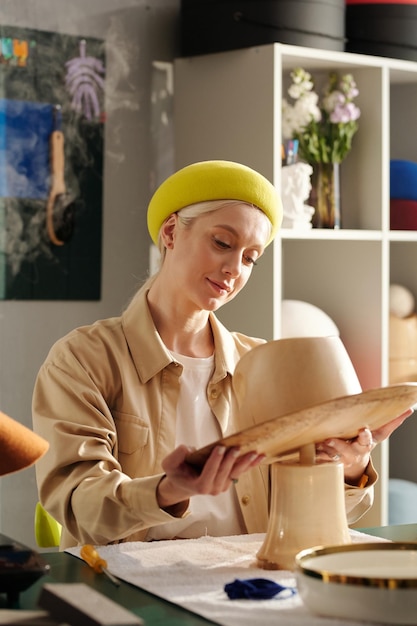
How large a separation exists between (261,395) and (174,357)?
1.64 ft

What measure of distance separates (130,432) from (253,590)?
0.68 meters

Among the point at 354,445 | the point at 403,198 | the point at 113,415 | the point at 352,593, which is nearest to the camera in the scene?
the point at 352,593

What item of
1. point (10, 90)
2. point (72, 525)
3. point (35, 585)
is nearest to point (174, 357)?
point (72, 525)

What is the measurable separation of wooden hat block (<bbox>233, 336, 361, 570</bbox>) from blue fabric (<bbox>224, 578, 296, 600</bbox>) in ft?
0.43

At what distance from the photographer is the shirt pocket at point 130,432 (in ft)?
6.65

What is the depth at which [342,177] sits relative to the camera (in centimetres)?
339

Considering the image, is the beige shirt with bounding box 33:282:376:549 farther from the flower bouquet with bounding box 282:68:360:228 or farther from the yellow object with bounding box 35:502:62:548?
the flower bouquet with bounding box 282:68:360:228

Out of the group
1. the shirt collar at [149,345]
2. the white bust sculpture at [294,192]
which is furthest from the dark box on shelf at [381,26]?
the shirt collar at [149,345]

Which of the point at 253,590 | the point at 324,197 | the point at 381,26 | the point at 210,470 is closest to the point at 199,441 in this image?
the point at 210,470

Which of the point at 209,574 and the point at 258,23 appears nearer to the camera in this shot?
the point at 209,574

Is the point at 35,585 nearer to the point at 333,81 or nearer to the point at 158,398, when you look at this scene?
the point at 158,398

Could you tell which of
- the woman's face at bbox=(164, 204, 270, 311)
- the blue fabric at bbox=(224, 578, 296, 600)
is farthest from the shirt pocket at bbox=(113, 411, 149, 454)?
the blue fabric at bbox=(224, 578, 296, 600)

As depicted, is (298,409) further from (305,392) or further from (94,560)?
(94,560)

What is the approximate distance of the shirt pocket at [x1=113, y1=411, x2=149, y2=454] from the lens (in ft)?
6.65
